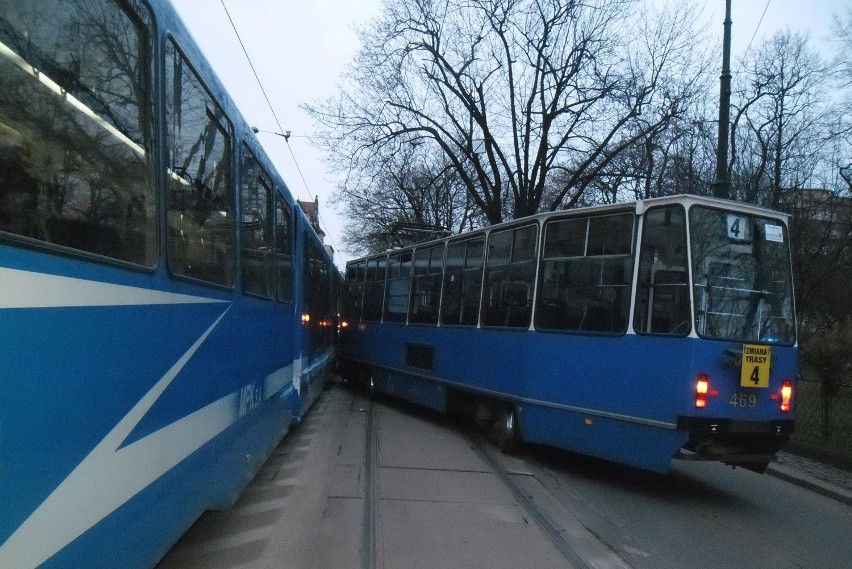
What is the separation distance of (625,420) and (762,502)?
6.10 ft

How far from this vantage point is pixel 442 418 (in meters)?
13.8

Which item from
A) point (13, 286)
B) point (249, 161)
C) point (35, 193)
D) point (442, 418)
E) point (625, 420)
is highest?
point (249, 161)

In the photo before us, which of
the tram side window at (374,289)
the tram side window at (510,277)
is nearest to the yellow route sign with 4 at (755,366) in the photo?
the tram side window at (510,277)

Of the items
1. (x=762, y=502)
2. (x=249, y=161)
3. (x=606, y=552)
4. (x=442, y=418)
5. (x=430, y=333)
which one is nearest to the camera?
(x=606, y=552)

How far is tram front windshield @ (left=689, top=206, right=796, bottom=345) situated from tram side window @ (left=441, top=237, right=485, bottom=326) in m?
3.87

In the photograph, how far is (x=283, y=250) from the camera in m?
8.80

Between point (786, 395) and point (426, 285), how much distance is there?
666 centimetres

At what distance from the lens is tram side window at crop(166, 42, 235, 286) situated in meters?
3.87

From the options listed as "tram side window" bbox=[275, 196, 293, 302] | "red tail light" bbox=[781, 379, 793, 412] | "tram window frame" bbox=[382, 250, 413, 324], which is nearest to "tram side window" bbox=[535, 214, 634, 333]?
"red tail light" bbox=[781, 379, 793, 412]

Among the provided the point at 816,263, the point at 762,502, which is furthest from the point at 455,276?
the point at 816,263

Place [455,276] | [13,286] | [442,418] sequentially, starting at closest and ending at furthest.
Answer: [13,286]
[455,276]
[442,418]

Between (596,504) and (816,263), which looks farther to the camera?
(816,263)

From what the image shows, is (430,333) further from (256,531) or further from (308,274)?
(256,531)

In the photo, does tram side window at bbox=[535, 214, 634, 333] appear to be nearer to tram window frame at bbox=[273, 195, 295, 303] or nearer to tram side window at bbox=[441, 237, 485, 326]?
tram side window at bbox=[441, 237, 485, 326]
